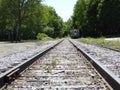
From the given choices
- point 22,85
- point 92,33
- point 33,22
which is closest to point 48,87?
point 22,85

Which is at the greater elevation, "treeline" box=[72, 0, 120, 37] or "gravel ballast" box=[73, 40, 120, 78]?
"treeline" box=[72, 0, 120, 37]

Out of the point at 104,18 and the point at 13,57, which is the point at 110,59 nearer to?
the point at 13,57

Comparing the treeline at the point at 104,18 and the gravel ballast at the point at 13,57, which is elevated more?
the treeline at the point at 104,18

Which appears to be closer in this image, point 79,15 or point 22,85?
point 22,85

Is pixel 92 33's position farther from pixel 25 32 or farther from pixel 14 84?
pixel 14 84

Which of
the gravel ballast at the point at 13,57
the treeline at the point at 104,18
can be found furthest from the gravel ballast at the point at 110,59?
the treeline at the point at 104,18

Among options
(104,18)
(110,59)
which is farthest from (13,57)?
(104,18)

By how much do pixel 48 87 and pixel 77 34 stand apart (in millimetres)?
87152

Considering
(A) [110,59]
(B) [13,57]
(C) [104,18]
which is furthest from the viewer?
(C) [104,18]

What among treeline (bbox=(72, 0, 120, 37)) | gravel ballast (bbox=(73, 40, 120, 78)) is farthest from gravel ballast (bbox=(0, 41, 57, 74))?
treeline (bbox=(72, 0, 120, 37))

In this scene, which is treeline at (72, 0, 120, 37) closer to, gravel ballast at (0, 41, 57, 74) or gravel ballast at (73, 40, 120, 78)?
gravel ballast at (0, 41, 57, 74)

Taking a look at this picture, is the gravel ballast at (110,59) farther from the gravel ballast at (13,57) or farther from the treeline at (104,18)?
the treeline at (104,18)

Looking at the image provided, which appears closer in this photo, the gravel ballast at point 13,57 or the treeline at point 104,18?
the gravel ballast at point 13,57

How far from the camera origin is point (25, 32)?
7575cm
